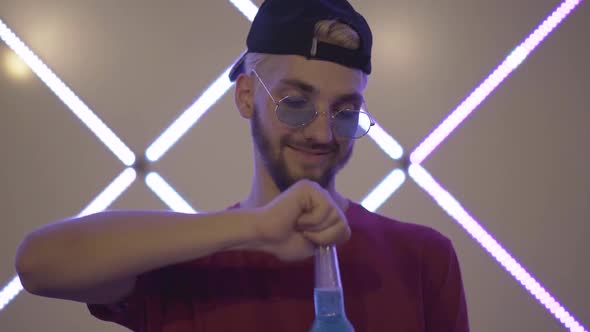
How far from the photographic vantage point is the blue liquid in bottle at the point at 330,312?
53cm

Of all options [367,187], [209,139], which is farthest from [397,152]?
[209,139]

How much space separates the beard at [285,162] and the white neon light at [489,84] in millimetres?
537

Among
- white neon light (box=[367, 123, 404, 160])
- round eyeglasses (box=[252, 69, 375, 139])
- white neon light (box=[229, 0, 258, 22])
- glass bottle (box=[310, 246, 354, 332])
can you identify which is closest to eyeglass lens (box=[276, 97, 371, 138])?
round eyeglasses (box=[252, 69, 375, 139])

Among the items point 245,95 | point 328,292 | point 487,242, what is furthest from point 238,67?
point 487,242

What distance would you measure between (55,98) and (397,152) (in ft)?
2.98

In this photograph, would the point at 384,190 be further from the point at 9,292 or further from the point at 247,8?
the point at 9,292

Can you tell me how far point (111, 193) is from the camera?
51.8 inches

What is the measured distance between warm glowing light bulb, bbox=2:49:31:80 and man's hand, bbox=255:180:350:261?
1.02 m

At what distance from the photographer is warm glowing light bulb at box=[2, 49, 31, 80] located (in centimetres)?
134

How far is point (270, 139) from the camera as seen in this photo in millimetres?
872

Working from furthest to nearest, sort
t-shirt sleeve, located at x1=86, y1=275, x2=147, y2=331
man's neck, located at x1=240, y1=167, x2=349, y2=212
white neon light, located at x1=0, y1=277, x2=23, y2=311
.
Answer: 1. white neon light, located at x1=0, y1=277, x2=23, y2=311
2. man's neck, located at x1=240, y1=167, x2=349, y2=212
3. t-shirt sleeve, located at x1=86, y1=275, x2=147, y2=331

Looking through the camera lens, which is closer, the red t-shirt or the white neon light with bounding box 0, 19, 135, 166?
the red t-shirt

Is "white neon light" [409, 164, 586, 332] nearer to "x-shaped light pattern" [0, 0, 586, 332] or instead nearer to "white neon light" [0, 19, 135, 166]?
"x-shaped light pattern" [0, 0, 586, 332]

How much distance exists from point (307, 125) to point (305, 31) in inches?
6.1
